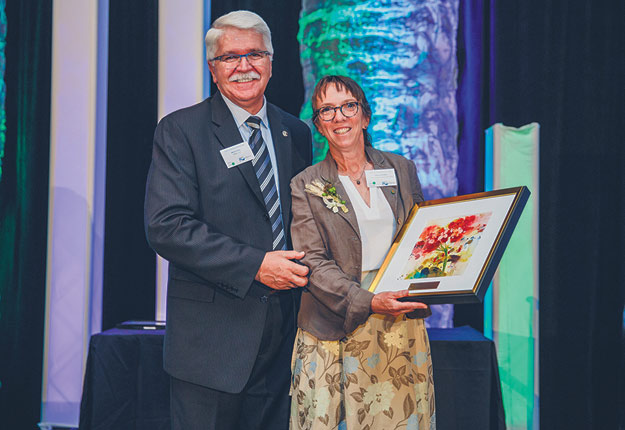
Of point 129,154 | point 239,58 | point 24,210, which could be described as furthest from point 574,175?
point 24,210

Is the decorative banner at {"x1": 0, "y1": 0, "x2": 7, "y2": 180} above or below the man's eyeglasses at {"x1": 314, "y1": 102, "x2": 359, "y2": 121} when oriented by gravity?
above

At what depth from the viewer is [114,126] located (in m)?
2.99

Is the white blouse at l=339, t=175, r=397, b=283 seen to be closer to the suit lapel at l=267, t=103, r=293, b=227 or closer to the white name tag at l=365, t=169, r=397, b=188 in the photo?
the white name tag at l=365, t=169, r=397, b=188

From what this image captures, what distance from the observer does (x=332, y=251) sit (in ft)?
5.53

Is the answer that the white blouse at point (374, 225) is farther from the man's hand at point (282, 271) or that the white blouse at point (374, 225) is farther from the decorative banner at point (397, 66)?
the decorative banner at point (397, 66)

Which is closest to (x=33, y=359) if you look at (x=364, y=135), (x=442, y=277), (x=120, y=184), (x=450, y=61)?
(x=120, y=184)

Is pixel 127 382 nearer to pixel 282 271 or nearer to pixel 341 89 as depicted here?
pixel 282 271

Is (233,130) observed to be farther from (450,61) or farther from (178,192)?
(450,61)

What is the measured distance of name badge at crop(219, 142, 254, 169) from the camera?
1701 millimetres

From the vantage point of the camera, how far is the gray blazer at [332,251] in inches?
60.9

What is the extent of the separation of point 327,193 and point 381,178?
0.19m

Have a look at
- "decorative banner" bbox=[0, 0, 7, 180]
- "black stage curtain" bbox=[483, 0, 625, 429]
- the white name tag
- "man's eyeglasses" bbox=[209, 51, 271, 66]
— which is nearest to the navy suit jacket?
"man's eyeglasses" bbox=[209, 51, 271, 66]

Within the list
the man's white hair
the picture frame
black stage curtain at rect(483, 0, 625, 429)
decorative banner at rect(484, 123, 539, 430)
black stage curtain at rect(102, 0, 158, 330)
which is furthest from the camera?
black stage curtain at rect(102, 0, 158, 330)

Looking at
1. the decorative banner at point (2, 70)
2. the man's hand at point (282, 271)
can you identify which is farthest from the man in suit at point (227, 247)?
the decorative banner at point (2, 70)
